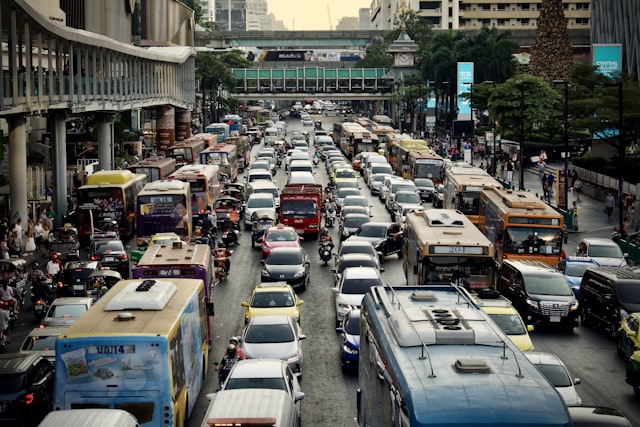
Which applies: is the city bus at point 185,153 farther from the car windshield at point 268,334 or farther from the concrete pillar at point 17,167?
the car windshield at point 268,334

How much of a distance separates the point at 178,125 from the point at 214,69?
2882 centimetres

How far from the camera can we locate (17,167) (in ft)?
149

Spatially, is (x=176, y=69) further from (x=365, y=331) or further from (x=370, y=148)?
(x=365, y=331)

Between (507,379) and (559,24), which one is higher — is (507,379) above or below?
below

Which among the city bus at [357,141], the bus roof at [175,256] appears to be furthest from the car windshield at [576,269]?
the city bus at [357,141]

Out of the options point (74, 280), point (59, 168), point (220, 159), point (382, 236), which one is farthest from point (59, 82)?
point (74, 280)

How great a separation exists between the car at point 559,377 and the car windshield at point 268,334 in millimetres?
5565

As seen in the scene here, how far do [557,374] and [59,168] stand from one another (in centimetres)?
3651

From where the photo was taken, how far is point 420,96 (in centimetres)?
12294

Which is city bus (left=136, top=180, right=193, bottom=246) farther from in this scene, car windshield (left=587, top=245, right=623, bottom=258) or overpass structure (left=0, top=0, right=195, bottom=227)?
car windshield (left=587, top=245, right=623, bottom=258)

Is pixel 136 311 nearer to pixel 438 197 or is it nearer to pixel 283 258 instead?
pixel 283 258

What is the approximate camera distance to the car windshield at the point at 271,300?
89.3ft

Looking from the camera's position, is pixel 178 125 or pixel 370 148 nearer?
pixel 370 148

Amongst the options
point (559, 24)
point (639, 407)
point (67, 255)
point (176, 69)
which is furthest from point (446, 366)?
point (559, 24)
